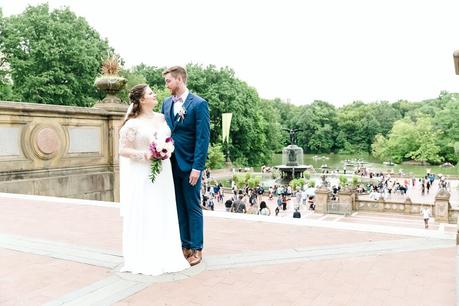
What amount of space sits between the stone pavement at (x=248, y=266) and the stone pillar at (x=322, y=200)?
1842cm

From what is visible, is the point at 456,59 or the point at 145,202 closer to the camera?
the point at 456,59

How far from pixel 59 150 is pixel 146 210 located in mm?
6905

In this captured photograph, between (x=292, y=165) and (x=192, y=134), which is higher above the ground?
(x=192, y=134)

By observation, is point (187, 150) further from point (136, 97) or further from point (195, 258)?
point (195, 258)

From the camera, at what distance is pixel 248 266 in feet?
13.8

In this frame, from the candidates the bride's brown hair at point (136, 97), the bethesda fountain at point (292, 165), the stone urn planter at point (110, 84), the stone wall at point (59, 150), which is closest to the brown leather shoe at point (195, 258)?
the bride's brown hair at point (136, 97)

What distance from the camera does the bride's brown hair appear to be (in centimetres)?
407

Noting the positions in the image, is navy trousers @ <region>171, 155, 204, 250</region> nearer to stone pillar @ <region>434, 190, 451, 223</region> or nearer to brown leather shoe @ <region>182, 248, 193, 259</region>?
brown leather shoe @ <region>182, 248, 193, 259</region>

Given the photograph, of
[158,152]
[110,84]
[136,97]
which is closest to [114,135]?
[110,84]

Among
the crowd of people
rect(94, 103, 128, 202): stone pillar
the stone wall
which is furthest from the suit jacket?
the crowd of people

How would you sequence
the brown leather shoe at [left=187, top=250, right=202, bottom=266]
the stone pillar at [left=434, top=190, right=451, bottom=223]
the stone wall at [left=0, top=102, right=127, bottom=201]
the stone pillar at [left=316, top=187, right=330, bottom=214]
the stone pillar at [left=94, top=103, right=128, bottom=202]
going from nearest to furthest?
the brown leather shoe at [left=187, top=250, right=202, bottom=266] < the stone wall at [left=0, top=102, right=127, bottom=201] < the stone pillar at [left=94, top=103, right=128, bottom=202] < the stone pillar at [left=434, top=190, right=451, bottom=223] < the stone pillar at [left=316, top=187, right=330, bottom=214]

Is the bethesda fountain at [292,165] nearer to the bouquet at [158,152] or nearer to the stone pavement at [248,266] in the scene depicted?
the stone pavement at [248,266]

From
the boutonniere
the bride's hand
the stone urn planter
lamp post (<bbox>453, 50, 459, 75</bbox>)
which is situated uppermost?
the stone urn planter

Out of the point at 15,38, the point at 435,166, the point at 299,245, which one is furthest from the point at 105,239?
the point at 435,166
